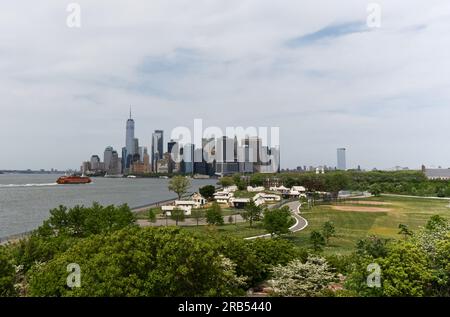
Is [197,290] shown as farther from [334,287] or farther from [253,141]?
[253,141]

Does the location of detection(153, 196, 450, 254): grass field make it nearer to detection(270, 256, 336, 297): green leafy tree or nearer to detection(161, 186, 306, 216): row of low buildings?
detection(161, 186, 306, 216): row of low buildings

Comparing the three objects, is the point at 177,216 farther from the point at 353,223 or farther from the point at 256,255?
the point at 256,255

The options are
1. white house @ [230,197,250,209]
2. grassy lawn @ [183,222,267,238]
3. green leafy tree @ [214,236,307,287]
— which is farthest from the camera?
white house @ [230,197,250,209]

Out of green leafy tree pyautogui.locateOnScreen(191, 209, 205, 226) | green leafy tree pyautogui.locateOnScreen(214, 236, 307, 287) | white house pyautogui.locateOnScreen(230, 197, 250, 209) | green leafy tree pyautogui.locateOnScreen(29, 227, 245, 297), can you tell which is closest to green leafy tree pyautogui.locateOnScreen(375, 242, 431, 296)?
green leafy tree pyautogui.locateOnScreen(29, 227, 245, 297)

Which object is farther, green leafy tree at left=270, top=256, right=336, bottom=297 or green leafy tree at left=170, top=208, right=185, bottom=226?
green leafy tree at left=170, top=208, right=185, bottom=226

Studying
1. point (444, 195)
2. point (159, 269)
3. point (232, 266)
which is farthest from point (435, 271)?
point (444, 195)

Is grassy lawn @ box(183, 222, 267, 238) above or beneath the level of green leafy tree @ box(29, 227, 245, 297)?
beneath
